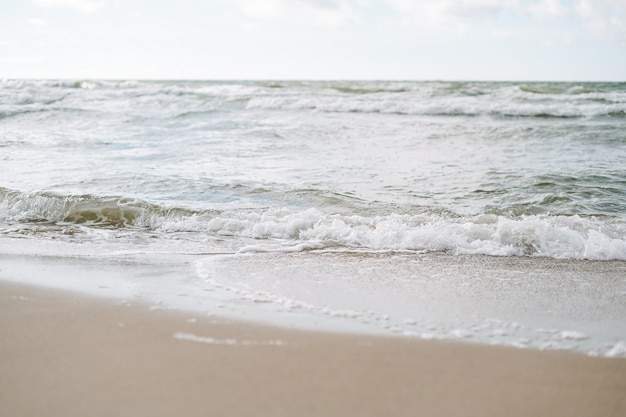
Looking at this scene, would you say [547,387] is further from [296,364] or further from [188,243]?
[188,243]

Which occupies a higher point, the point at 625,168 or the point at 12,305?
the point at 625,168

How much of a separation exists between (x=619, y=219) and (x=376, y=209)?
2.42 meters

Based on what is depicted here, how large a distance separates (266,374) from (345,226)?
3.15 m

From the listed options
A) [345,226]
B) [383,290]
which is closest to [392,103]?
[345,226]

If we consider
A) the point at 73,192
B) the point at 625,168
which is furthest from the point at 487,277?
the point at 625,168

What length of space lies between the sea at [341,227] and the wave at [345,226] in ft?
0.07

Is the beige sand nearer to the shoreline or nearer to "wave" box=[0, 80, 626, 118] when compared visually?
the shoreline

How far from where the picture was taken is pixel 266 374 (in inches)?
96.0

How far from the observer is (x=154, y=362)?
2.53 metres

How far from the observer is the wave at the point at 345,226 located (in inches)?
196

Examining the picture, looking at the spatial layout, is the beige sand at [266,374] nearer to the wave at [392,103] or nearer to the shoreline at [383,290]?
the shoreline at [383,290]

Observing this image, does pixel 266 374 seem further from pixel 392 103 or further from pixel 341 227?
pixel 392 103

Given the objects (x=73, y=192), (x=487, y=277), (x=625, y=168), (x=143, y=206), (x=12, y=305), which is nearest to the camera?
(x=12, y=305)

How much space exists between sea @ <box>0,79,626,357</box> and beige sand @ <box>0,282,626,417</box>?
9.9 inches
